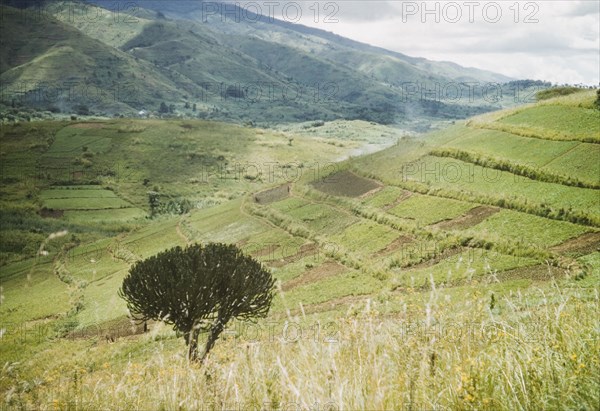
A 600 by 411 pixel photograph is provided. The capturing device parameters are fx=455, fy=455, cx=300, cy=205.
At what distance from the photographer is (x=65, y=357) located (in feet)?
112

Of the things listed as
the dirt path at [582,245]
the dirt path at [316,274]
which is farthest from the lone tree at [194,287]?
the dirt path at [316,274]

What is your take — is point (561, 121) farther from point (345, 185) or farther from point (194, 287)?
point (194, 287)

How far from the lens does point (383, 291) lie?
28125 mm

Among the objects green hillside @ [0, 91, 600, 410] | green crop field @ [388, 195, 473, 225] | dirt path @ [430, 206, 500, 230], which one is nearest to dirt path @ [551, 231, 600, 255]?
green hillside @ [0, 91, 600, 410]

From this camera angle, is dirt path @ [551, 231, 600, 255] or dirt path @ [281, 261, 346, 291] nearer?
dirt path @ [551, 231, 600, 255]

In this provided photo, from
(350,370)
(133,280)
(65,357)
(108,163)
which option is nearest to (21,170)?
(108,163)

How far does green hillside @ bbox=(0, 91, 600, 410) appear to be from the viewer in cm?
494

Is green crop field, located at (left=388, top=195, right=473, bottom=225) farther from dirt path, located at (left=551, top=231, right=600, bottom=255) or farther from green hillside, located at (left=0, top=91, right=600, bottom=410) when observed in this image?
dirt path, located at (left=551, top=231, right=600, bottom=255)

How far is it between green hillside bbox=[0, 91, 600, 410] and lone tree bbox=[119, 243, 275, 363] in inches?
50.8

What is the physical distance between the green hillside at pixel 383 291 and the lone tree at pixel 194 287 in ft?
4.23

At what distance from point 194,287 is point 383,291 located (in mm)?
14779

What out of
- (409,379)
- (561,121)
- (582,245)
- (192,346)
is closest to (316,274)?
(582,245)

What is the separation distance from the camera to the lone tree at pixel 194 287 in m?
16.7

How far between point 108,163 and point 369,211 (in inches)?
4601
